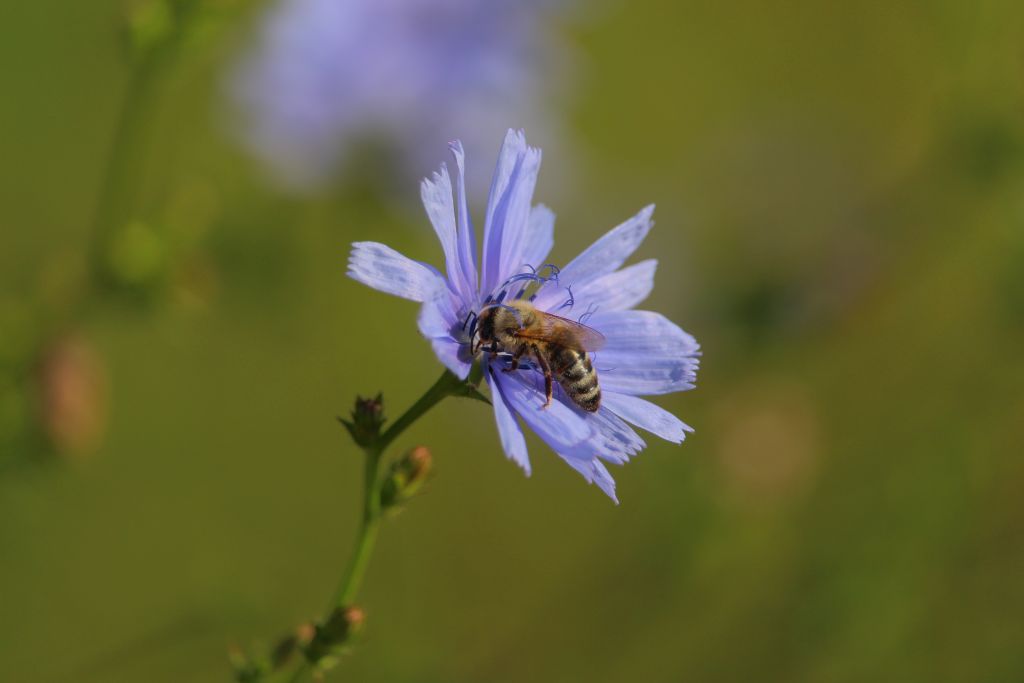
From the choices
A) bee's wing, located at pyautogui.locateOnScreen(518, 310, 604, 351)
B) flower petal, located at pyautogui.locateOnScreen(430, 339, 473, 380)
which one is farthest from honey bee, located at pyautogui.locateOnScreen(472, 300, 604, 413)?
flower petal, located at pyautogui.locateOnScreen(430, 339, 473, 380)

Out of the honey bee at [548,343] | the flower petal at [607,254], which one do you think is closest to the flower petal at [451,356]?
the honey bee at [548,343]

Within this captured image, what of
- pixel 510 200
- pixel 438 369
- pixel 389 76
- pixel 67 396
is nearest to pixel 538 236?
pixel 510 200

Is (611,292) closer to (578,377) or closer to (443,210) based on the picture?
(578,377)

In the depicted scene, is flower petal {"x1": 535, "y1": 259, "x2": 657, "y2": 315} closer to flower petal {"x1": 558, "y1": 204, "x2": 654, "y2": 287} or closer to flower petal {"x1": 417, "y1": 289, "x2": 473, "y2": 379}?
flower petal {"x1": 558, "y1": 204, "x2": 654, "y2": 287}

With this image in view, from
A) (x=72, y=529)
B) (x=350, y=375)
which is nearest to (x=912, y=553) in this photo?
(x=350, y=375)

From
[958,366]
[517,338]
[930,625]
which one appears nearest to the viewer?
[517,338]

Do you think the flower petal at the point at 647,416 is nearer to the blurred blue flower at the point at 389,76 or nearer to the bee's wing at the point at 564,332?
the bee's wing at the point at 564,332

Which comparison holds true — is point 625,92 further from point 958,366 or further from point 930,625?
point 930,625
